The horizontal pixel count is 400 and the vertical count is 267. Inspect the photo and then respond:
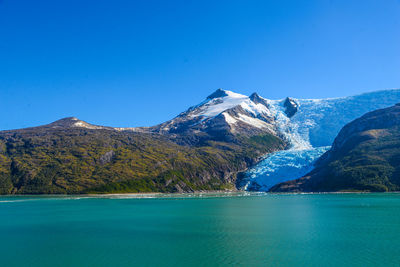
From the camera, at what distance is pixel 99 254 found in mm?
49969

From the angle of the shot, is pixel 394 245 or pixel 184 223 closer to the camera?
pixel 394 245

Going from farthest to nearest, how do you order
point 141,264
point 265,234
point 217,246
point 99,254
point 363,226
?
1. point 363,226
2. point 265,234
3. point 217,246
4. point 99,254
5. point 141,264

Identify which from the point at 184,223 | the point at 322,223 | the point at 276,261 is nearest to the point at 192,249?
the point at 276,261

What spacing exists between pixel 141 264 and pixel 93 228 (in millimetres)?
36880

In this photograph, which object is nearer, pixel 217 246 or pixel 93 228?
pixel 217 246

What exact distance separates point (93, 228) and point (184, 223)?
21454 mm

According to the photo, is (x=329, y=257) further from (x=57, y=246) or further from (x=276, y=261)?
(x=57, y=246)

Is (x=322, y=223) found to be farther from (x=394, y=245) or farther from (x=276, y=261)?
(x=276, y=261)

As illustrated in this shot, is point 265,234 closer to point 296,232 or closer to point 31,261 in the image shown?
point 296,232

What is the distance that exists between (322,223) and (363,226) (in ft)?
28.8

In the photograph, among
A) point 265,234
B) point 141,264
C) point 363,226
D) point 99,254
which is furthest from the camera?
point 363,226

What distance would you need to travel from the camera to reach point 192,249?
171ft

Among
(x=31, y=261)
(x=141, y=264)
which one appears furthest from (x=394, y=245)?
(x=31, y=261)

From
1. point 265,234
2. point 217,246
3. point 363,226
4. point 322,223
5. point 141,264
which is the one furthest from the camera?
point 322,223
